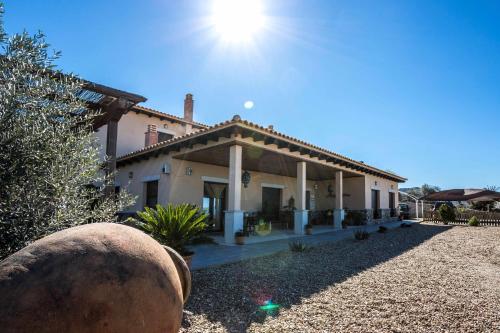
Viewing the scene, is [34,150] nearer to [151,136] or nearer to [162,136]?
[151,136]

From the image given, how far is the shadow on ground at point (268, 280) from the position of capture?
3.67 metres

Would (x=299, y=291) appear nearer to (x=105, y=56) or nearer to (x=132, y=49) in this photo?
(x=105, y=56)

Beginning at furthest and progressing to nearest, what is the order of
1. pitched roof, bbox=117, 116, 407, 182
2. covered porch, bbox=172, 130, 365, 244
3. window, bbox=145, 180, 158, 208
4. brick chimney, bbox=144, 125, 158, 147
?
brick chimney, bbox=144, 125, 158, 147 → window, bbox=145, 180, 158, 208 → covered porch, bbox=172, 130, 365, 244 → pitched roof, bbox=117, 116, 407, 182

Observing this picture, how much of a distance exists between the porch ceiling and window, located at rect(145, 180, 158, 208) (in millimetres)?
1856

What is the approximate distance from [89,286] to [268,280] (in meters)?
4.05

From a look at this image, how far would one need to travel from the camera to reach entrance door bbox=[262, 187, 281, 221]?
1486 centimetres

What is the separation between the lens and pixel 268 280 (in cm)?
495

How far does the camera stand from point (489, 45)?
8367 mm

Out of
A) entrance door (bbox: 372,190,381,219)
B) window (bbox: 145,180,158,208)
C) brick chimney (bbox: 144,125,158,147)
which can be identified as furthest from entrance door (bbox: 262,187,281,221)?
entrance door (bbox: 372,190,381,219)

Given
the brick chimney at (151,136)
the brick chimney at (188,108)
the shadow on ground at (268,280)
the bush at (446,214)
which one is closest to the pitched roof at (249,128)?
the brick chimney at (151,136)

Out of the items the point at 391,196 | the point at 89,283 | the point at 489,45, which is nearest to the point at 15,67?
the point at 89,283

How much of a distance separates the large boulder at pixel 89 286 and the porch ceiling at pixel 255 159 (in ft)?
24.0

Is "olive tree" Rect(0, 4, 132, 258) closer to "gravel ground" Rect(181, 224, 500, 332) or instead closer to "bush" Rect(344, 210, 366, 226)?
"gravel ground" Rect(181, 224, 500, 332)

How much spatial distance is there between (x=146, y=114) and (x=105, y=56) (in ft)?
28.3
